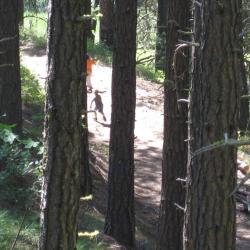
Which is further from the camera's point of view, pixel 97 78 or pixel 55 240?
pixel 97 78

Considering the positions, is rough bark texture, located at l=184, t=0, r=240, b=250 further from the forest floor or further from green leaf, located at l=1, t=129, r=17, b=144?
the forest floor

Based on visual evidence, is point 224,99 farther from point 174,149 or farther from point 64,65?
point 174,149

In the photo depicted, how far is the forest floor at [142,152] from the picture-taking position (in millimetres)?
11531

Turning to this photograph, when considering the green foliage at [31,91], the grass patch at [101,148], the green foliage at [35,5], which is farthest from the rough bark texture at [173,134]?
→ the green foliage at [31,91]

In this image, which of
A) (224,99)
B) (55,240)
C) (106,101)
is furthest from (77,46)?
(106,101)

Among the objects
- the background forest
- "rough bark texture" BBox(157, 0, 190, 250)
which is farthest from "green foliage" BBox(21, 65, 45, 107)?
"rough bark texture" BBox(157, 0, 190, 250)

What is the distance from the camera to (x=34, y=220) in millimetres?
8195

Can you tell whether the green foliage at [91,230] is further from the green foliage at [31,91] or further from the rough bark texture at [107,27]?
the rough bark texture at [107,27]

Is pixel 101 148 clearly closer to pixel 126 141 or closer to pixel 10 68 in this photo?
pixel 10 68

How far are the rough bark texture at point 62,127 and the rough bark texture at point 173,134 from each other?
316 centimetres

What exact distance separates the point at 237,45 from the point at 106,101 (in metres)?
13.2

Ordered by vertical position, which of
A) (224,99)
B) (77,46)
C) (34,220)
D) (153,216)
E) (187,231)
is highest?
(77,46)

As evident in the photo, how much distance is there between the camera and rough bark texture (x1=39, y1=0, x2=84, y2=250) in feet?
16.2

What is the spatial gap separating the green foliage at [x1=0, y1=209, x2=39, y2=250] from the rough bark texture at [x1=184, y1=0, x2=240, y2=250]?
7.91 ft
